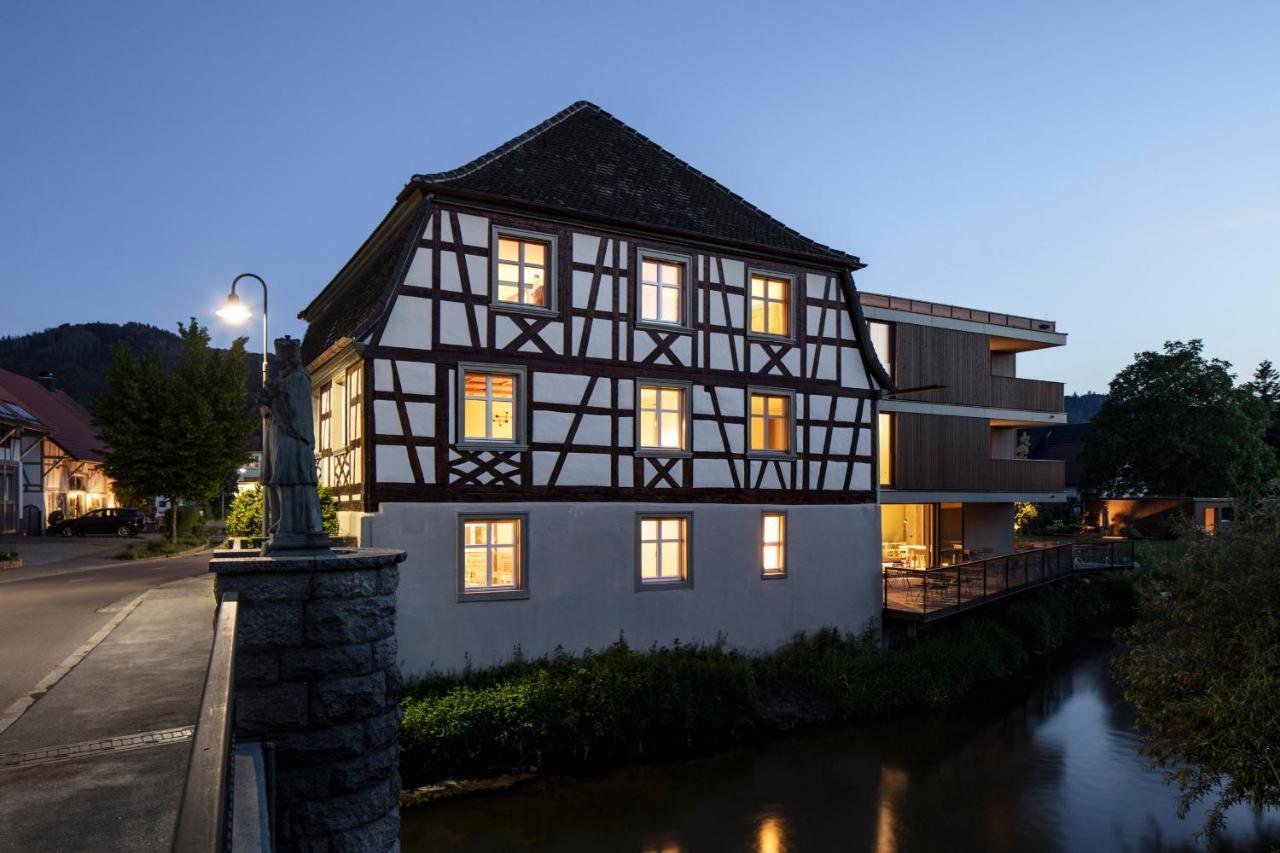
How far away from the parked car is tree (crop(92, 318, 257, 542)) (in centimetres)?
1132

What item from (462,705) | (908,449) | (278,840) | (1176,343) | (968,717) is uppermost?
(1176,343)

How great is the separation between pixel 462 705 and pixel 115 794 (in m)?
9.40

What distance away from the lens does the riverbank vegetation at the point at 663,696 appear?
1418 cm

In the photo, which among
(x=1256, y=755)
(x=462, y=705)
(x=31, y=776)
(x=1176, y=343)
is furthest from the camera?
(x=1176, y=343)

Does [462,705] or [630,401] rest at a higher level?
[630,401]

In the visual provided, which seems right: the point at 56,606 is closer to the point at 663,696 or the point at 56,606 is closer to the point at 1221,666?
the point at 663,696

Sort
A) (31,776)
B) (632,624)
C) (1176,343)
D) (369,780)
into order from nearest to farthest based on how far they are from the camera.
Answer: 1. (31,776)
2. (369,780)
3. (632,624)
4. (1176,343)

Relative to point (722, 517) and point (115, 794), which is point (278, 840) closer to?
point (115, 794)

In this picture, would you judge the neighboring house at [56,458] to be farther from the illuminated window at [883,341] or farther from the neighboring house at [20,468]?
the illuminated window at [883,341]

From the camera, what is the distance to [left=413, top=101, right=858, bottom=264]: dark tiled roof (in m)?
16.8

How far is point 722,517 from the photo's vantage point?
1867 cm

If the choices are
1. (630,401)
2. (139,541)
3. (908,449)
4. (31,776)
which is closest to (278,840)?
(31,776)

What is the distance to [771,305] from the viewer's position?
65.8 feet

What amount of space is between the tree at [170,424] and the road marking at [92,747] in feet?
85.5
